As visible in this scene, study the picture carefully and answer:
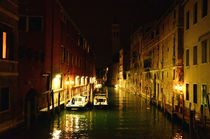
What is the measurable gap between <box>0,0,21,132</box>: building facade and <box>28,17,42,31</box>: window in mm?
5782

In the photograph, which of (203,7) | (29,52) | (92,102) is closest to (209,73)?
(203,7)

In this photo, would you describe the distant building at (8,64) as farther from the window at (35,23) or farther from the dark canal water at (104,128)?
the window at (35,23)

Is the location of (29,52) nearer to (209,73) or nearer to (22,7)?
(22,7)

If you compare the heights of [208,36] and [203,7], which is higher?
[203,7]

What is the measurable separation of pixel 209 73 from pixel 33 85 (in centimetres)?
1307

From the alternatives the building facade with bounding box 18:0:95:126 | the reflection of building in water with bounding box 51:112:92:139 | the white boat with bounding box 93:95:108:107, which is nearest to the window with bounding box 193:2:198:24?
the reflection of building in water with bounding box 51:112:92:139

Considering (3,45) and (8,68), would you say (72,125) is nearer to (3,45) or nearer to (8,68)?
(8,68)

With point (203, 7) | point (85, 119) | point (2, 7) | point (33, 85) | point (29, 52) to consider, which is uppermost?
point (203, 7)

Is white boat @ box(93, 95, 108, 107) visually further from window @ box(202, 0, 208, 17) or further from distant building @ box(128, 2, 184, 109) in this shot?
window @ box(202, 0, 208, 17)

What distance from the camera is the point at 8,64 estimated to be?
15.2 metres

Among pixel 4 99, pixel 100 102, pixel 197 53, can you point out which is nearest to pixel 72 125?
pixel 4 99

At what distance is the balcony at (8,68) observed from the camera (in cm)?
1438

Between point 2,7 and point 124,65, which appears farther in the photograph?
point 124,65

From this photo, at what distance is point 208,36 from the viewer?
17.3 meters
